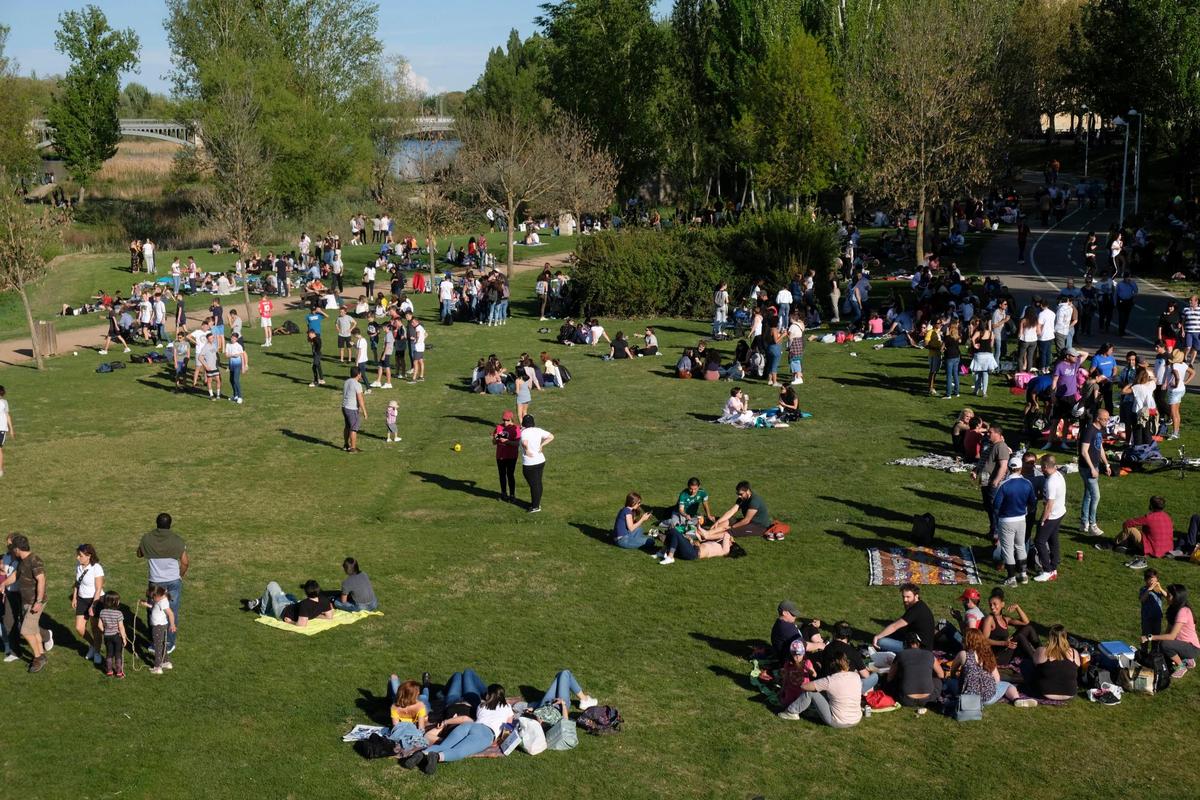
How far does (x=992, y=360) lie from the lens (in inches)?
1080

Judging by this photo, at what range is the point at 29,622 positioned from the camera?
46.7 feet

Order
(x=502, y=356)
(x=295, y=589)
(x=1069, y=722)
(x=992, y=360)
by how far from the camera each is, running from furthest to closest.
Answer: (x=502, y=356) → (x=992, y=360) → (x=295, y=589) → (x=1069, y=722)

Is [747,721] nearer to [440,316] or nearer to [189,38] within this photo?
[440,316]

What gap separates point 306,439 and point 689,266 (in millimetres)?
18406

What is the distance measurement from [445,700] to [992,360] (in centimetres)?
1832

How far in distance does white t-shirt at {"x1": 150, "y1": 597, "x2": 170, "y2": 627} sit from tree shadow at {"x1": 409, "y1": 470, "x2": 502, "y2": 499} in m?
8.08

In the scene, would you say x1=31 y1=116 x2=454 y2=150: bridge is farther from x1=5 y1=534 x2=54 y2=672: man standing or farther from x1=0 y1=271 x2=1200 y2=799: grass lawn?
x1=5 y1=534 x2=54 y2=672: man standing

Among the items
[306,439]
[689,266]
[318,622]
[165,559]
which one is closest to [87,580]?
[165,559]

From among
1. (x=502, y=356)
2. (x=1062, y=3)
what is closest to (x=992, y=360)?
(x=502, y=356)

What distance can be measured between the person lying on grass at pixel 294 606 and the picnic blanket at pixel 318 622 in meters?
0.06

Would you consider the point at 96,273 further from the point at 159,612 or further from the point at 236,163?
the point at 159,612

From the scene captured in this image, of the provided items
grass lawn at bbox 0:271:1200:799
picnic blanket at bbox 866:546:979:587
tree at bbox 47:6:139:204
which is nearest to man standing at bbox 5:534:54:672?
grass lawn at bbox 0:271:1200:799

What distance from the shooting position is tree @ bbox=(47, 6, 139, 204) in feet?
260

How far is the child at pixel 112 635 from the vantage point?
1397 centimetres
